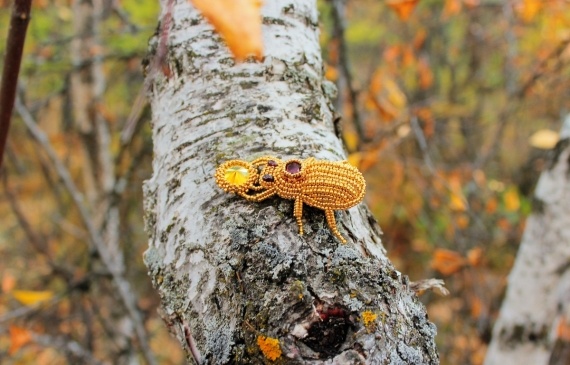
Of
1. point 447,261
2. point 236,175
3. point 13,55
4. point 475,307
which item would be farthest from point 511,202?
point 13,55

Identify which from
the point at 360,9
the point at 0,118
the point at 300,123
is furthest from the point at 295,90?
the point at 360,9

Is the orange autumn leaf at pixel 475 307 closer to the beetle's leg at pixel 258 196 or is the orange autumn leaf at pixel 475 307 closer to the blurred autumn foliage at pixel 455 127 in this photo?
the blurred autumn foliage at pixel 455 127

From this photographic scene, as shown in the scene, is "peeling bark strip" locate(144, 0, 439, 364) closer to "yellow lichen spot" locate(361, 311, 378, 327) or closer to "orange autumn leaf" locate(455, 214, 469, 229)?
"yellow lichen spot" locate(361, 311, 378, 327)

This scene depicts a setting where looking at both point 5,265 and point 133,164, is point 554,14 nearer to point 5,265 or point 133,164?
point 133,164

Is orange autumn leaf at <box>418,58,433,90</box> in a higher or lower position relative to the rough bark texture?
higher

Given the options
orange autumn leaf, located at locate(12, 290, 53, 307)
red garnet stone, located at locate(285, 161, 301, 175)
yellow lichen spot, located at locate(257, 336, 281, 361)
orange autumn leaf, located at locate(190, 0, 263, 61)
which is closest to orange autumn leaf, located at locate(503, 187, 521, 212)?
orange autumn leaf, located at locate(12, 290, 53, 307)

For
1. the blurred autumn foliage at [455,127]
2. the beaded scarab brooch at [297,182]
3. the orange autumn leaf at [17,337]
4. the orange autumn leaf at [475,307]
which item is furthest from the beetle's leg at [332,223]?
the orange autumn leaf at [475,307]

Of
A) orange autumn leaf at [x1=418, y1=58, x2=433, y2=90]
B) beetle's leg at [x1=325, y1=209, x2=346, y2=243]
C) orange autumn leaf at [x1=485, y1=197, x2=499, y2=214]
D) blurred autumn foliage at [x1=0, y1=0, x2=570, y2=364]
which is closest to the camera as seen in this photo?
beetle's leg at [x1=325, y1=209, x2=346, y2=243]
